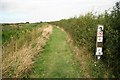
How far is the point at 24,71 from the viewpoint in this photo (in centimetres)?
967

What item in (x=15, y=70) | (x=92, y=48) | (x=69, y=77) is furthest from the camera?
(x=92, y=48)

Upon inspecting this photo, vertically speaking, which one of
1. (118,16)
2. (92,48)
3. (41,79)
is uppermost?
(118,16)

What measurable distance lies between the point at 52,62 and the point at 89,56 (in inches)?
64.2

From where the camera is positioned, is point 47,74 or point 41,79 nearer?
point 41,79

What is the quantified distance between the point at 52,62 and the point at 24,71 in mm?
3303

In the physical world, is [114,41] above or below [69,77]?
above

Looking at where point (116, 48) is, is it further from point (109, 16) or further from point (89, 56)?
point (89, 56)

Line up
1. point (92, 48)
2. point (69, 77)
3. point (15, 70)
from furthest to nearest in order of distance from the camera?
point (92, 48) < point (69, 77) < point (15, 70)

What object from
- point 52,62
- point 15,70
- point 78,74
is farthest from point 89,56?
point 15,70

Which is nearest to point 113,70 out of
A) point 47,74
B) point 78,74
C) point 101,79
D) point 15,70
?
point 101,79

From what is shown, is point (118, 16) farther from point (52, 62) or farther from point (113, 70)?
point (52, 62)

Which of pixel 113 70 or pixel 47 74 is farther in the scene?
pixel 47 74

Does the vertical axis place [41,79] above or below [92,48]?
below

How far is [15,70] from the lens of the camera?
9109 mm
